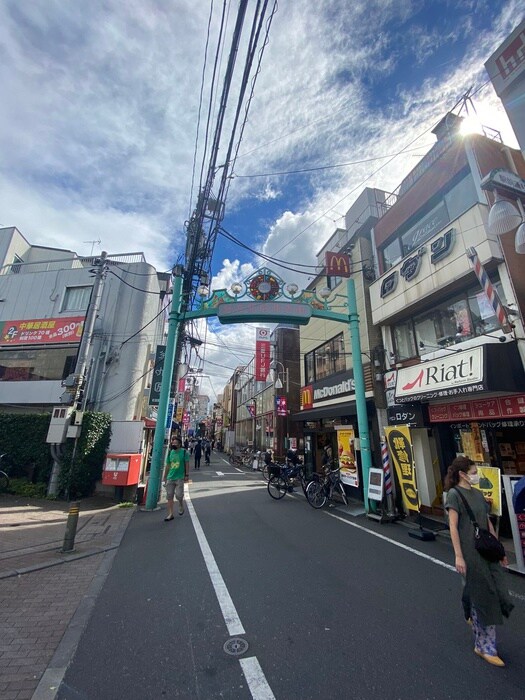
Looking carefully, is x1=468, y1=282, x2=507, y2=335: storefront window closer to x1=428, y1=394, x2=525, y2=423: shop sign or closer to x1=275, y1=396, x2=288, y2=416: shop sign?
x1=428, y1=394, x2=525, y2=423: shop sign

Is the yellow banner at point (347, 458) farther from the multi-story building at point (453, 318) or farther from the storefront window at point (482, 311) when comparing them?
the storefront window at point (482, 311)

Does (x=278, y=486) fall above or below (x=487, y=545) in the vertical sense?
below

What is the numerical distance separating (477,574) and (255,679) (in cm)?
221

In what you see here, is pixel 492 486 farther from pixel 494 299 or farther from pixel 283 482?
pixel 283 482

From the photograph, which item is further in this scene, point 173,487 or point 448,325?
point 448,325

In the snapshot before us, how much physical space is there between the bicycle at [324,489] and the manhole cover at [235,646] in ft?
23.3

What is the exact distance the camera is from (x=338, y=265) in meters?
11.2

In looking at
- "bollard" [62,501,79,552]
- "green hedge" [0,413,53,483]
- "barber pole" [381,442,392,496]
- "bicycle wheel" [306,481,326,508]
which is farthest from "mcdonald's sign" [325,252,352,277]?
"green hedge" [0,413,53,483]

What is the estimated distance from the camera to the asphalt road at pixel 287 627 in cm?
255

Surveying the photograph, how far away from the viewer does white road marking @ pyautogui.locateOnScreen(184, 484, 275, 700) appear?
2.50 meters

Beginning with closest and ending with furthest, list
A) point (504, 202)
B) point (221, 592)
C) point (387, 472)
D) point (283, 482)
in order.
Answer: point (221, 592)
point (504, 202)
point (387, 472)
point (283, 482)

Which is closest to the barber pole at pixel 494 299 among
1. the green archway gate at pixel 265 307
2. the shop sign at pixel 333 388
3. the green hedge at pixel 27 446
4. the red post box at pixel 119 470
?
the green archway gate at pixel 265 307

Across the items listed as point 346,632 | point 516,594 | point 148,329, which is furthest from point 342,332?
point 346,632

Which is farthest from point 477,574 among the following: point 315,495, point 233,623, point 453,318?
point 453,318
